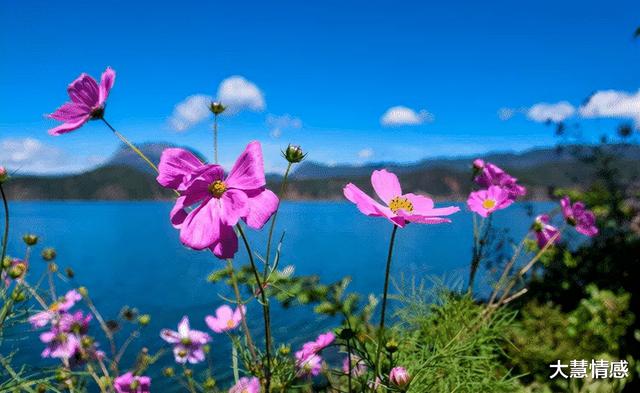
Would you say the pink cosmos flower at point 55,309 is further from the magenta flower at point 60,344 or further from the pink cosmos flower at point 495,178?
the pink cosmos flower at point 495,178

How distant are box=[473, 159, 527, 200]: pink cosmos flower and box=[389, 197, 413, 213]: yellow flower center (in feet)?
2.23

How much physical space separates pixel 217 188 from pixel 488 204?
2.82 feet

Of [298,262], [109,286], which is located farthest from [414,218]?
[298,262]

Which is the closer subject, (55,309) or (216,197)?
(216,197)

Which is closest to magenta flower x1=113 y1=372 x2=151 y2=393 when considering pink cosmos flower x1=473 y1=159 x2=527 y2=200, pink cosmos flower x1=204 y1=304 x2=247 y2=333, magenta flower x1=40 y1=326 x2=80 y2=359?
pink cosmos flower x1=204 y1=304 x2=247 y2=333

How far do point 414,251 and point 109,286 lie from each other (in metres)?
9.25

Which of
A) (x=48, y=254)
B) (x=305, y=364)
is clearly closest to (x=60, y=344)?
(x=48, y=254)

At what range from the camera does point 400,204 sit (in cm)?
73

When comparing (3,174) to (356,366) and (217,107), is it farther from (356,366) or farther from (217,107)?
(356,366)

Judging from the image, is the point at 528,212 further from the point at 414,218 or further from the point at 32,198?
the point at 32,198

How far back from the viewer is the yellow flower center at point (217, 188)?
596 millimetres

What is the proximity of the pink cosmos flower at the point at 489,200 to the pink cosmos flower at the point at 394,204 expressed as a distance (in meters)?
0.45

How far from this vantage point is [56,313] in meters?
1.50

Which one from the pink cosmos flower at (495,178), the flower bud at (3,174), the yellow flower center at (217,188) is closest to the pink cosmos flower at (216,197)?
the yellow flower center at (217,188)
